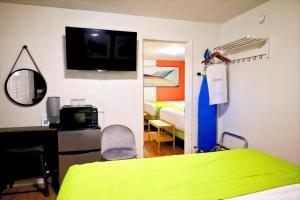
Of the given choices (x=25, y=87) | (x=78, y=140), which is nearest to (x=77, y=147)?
(x=78, y=140)

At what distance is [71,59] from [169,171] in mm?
1814

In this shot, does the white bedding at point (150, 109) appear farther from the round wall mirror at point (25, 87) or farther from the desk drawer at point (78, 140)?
the round wall mirror at point (25, 87)

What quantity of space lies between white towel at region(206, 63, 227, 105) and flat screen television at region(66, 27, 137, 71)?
112 centimetres

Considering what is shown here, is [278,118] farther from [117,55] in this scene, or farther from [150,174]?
[117,55]

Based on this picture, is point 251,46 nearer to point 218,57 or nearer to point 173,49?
point 218,57

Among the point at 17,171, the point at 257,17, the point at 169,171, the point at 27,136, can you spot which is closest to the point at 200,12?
the point at 257,17

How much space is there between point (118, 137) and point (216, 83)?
5.30ft

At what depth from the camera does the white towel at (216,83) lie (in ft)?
9.45

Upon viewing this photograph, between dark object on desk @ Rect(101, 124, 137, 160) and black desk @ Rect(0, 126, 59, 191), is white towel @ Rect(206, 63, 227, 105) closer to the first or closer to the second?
dark object on desk @ Rect(101, 124, 137, 160)

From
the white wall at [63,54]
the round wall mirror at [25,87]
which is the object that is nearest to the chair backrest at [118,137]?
the white wall at [63,54]

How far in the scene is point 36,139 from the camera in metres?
2.55

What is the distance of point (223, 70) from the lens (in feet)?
9.52

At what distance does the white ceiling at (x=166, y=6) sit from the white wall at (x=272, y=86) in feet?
0.83

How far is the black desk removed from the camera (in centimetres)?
230
